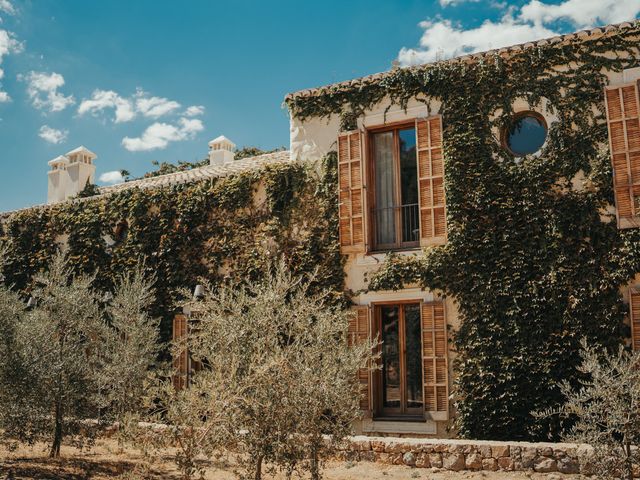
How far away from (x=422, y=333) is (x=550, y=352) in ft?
6.12

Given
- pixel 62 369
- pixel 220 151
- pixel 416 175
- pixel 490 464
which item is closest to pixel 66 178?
pixel 220 151

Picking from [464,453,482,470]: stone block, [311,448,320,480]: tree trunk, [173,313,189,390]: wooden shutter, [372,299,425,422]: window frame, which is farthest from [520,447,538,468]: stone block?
[173,313,189,390]: wooden shutter

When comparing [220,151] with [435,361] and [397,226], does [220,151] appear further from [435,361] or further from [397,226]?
[435,361]

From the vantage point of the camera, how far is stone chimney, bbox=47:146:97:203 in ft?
59.3

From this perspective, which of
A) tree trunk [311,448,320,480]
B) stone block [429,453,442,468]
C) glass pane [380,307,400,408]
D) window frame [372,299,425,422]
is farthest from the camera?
glass pane [380,307,400,408]

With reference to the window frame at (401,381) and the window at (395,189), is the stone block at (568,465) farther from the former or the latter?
the window at (395,189)

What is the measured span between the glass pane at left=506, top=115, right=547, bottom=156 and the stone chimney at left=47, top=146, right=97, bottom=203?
12.9 m

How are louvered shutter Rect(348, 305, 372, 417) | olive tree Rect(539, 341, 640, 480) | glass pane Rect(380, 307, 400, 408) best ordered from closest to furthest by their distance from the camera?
olive tree Rect(539, 341, 640, 480)
louvered shutter Rect(348, 305, 372, 417)
glass pane Rect(380, 307, 400, 408)

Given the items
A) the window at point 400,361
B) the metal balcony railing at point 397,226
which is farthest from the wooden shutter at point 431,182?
the window at point 400,361

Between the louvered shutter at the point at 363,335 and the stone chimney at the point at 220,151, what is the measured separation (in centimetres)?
980

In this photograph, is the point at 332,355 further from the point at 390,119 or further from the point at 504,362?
the point at 390,119

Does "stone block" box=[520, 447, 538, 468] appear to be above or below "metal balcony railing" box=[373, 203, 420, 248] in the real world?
below

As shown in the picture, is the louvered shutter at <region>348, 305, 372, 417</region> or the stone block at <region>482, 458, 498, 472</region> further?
the louvered shutter at <region>348, 305, 372, 417</region>

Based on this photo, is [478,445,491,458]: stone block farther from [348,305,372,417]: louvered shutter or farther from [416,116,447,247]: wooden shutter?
[416,116,447,247]: wooden shutter
